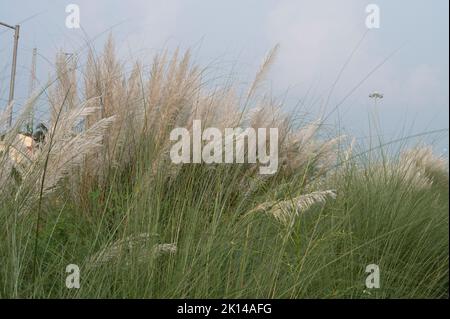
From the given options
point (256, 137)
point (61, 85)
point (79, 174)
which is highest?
point (61, 85)

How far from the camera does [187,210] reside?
2.47m

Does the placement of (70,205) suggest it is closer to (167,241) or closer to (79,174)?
(79,174)

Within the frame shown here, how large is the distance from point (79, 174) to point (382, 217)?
4.76 feet

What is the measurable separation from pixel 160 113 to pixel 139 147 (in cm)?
27

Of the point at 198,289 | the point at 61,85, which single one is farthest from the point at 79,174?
the point at 198,289

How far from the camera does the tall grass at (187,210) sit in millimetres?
2029

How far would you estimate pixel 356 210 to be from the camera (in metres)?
2.95

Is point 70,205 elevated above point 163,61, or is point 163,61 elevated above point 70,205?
point 163,61

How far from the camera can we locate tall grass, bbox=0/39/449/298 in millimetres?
2029

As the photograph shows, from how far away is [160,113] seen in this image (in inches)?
132
